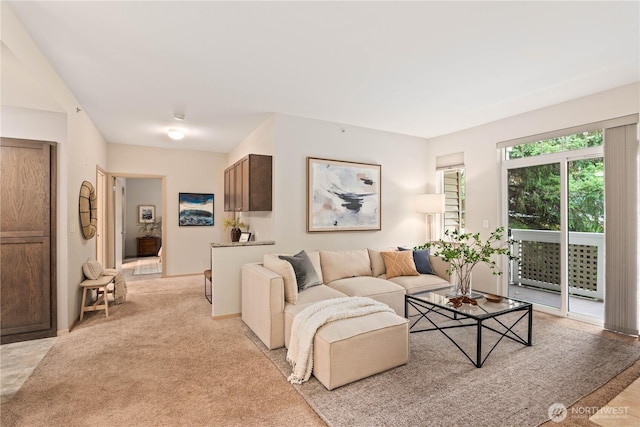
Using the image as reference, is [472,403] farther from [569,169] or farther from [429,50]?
[569,169]

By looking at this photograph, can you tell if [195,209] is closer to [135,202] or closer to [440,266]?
[135,202]

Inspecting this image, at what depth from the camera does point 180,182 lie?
6316 millimetres

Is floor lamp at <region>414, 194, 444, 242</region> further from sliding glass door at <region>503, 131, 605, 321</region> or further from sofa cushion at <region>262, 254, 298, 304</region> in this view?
sofa cushion at <region>262, 254, 298, 304</region>

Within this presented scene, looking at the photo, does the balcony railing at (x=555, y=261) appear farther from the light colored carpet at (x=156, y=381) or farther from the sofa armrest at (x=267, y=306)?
the light colored carpet at (x=156, y=381)

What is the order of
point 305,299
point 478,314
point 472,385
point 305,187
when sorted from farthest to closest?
point 305,187, point 305,299, point 478,314, point 472,385

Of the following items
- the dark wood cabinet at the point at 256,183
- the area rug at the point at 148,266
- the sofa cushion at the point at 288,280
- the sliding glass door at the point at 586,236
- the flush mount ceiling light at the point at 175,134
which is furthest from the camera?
the area rug at the point at 148,266

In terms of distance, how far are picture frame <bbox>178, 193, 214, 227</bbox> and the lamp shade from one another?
164 inches

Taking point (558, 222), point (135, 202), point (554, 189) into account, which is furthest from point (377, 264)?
point (135, 202)

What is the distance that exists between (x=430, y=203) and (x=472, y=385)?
10.2 ft

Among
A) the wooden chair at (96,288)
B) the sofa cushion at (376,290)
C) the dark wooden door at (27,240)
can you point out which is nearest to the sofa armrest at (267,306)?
the sofa cushion at (376,290)

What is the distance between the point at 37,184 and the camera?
323cm

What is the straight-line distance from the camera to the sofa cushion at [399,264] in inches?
162

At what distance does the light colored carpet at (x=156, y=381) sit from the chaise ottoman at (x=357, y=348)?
0.29m

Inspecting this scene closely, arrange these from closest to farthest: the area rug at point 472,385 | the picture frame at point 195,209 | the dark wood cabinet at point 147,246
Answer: the area rug at point 472,385 → the picture frame at point 195,209 → the dark wood cabinet at point 147,246
